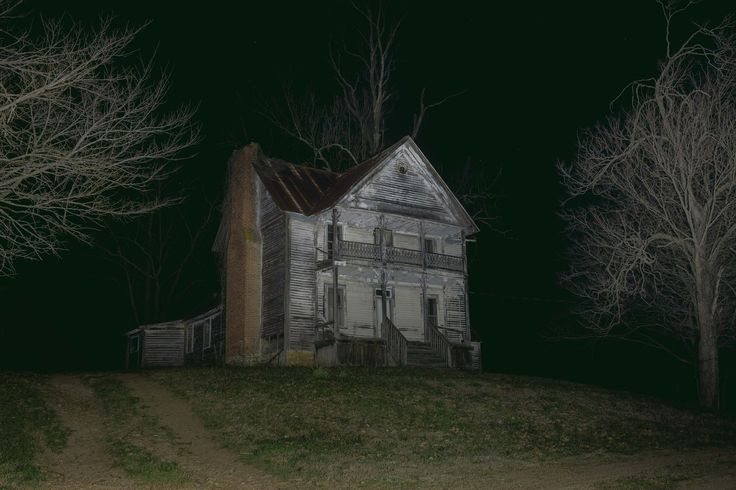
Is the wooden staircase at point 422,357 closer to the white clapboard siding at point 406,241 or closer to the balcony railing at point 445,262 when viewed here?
the balcony railing at point 445,262

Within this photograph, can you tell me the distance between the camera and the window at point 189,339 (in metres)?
39.0

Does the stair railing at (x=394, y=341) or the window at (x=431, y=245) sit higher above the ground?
the window at (x=431, y=245)

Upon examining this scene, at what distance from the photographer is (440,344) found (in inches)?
1184

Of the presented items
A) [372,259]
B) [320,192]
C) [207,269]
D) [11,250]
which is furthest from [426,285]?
[207,269]

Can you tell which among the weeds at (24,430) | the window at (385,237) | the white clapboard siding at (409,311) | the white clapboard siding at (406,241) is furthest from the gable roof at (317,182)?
the weeds at (24,430)

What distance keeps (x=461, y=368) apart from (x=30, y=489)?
20.4 m

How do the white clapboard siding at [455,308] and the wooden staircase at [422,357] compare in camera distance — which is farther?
the white clapboard siding at [455,308]

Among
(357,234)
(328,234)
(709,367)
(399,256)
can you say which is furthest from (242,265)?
(709,367)

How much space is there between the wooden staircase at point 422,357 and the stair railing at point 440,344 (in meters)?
0.13

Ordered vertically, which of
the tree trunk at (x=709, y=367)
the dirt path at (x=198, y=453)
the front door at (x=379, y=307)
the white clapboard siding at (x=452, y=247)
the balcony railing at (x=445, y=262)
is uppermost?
the white clapboard siding at (x=452, y=247)

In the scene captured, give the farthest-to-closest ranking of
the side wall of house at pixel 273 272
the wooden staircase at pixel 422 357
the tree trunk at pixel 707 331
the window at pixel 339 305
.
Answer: the window at pixel 339 305
the side wall of house at pixel 273 272
the wooden staircase at pixel 422 357
the tree trunk at pixel 707 331

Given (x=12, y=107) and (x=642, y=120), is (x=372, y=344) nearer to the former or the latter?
(x=642, y=120)

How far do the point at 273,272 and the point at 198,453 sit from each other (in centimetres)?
1664

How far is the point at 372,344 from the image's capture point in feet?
95.7
